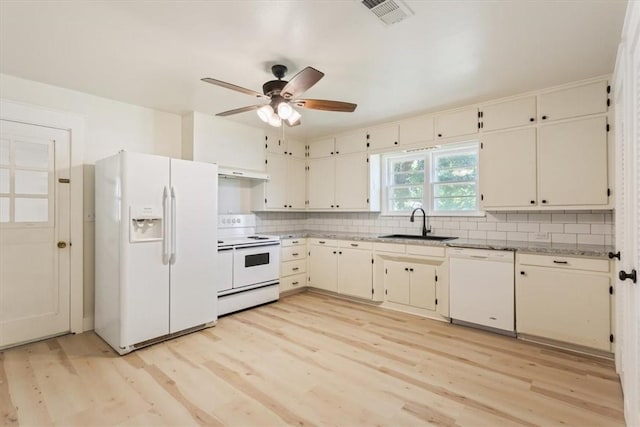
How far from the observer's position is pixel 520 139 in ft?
10.5

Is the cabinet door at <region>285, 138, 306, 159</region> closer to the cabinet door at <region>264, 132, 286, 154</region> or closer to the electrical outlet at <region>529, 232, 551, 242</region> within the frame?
the cabinet door at <region>264, 132, 286, 154</region>

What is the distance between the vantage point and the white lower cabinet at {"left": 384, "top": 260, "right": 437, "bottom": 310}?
3602 millimetres

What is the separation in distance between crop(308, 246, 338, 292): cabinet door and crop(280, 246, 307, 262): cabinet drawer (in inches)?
4.8

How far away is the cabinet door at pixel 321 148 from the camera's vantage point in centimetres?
491

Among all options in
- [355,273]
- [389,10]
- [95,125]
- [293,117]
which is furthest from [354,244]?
[95,125]

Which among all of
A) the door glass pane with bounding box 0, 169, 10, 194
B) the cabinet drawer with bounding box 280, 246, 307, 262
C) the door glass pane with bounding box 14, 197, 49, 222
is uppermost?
the door glass pane with bounding box 0, 169, 10, 194

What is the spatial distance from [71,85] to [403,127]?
369cm

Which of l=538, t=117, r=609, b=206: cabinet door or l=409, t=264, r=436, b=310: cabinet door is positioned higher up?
l=538, t=117, r=609, b=206: cabinet door

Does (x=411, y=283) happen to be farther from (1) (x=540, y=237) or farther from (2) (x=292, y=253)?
(2) (x=292, y=253)

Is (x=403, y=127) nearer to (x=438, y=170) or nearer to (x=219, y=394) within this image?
(x=438, y=170)

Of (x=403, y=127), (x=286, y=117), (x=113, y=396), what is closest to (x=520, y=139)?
(x=403, y=127)

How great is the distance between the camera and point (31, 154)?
2.96m

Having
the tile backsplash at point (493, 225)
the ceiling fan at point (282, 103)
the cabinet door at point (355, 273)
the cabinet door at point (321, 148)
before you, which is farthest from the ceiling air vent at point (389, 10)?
the cabinet door at point (321, 148)

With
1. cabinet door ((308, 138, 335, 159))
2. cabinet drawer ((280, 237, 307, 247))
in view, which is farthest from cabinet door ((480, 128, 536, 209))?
cabinet drawer ((280, 237, 307, 247))
